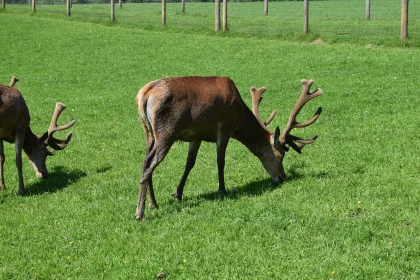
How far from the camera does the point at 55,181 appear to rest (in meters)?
11.4

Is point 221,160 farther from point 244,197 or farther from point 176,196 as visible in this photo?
point 176,196

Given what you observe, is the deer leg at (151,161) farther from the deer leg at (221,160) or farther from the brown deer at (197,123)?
the deer leg at (221,160)

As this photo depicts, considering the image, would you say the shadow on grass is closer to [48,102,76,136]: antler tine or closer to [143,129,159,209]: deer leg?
[48,102,76,136]: antler tine

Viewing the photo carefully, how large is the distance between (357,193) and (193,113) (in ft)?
8.40

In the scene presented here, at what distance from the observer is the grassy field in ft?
23.6

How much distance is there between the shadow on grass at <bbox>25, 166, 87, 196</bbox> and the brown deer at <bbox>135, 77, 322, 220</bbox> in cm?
237

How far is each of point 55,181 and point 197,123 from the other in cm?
340

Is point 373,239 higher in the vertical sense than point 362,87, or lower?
lower

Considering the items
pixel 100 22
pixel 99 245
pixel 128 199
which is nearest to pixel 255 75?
pixel 128 199

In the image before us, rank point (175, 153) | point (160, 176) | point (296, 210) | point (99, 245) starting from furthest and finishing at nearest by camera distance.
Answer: point (175, 153) < point (160, 176) < point (296, 210) < point (99, 245)

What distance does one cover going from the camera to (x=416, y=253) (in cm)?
711

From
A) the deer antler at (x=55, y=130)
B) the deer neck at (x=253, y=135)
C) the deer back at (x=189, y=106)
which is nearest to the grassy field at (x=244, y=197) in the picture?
the deer antler at (x=55, y=130)

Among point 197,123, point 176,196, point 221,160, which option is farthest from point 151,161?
point 221,160

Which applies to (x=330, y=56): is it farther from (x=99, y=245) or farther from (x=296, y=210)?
(x=99, y=245)
